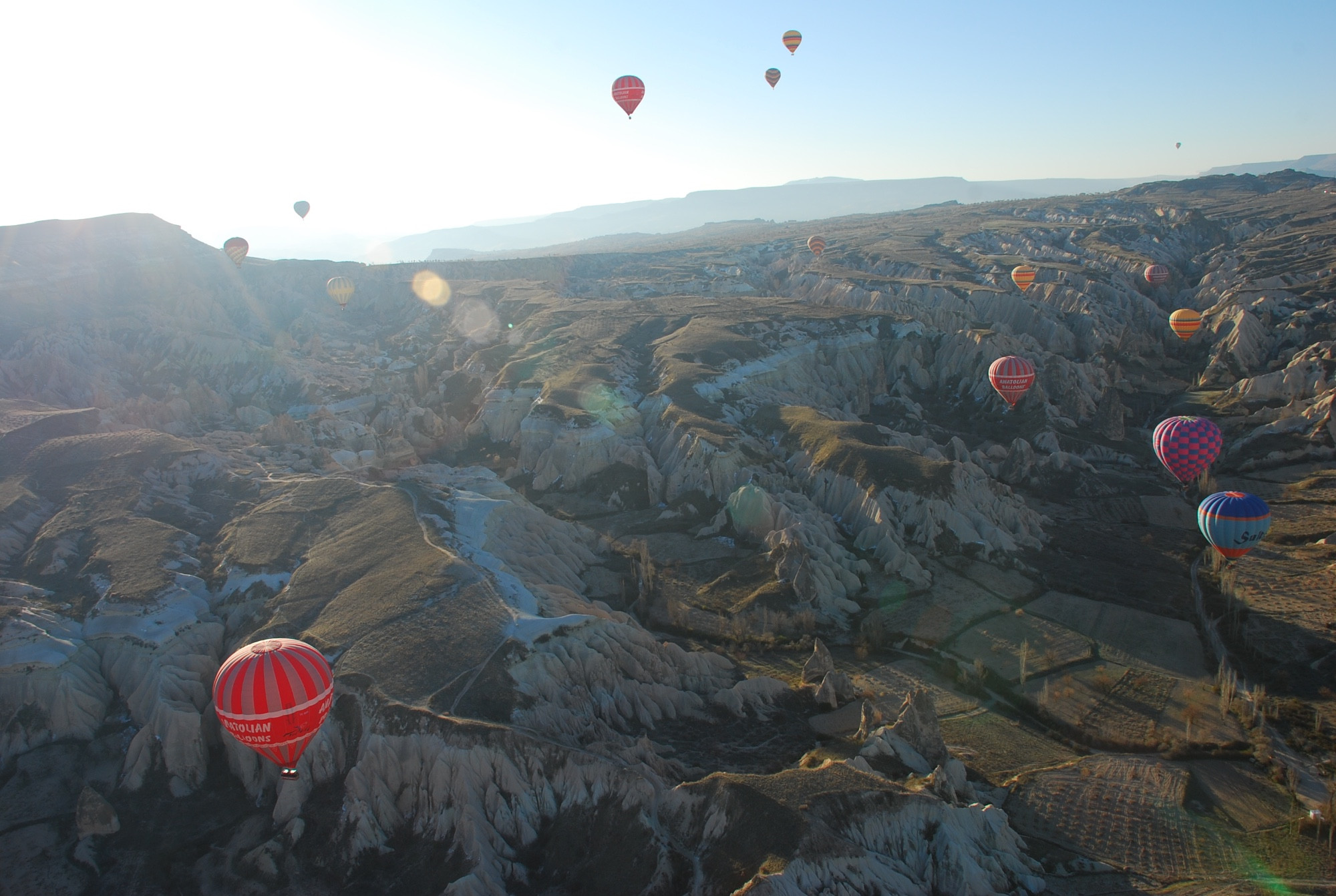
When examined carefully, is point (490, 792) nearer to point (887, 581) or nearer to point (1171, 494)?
point (887, 581)

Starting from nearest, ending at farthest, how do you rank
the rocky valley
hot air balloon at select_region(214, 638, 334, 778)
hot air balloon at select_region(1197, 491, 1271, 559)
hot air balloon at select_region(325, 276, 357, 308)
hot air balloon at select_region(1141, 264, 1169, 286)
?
1. hot air balloon at select_region(214, 638, 334, 778)
2. the rocky valley
3. hot air balloon at select_region(1197, 491, 1271, 559)
4. hot air balloon at select_region(325, 276, 357, 308)
5. hot air balloon at select_region(1141, 264, 1169, 286)

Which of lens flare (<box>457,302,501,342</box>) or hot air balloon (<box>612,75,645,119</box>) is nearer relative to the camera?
hot air balloon (<box>612,75,645,119</box>)

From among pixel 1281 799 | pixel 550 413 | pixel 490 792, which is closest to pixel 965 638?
pixel 1281 799

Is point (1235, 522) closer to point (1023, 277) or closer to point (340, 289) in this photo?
point (1023, 277)

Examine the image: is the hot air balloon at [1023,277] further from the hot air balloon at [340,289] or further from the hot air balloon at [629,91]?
the hot air balloon at [340,289]

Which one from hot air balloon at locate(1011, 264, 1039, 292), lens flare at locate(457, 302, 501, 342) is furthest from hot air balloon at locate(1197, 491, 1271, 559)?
lens flare at locate(457, 302, 501, 342)

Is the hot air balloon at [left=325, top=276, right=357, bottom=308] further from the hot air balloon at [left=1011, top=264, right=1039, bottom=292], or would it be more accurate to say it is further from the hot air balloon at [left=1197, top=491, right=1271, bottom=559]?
the hot air balloon at [left=1197, top=491, right=1271, bottom=559]

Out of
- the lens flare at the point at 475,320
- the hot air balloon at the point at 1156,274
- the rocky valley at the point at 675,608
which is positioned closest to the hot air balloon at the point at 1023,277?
the rocky valley at the point at 675,608
